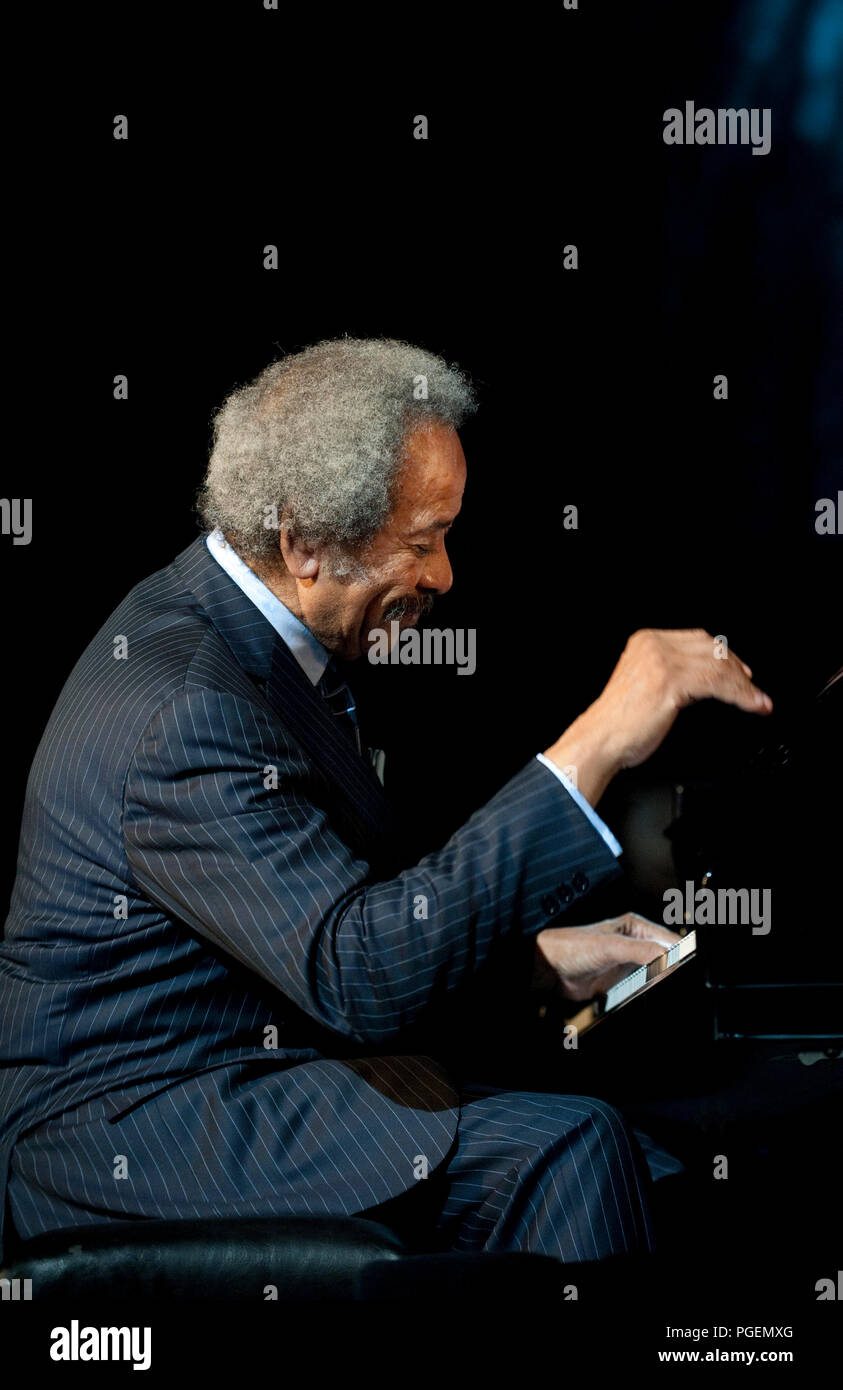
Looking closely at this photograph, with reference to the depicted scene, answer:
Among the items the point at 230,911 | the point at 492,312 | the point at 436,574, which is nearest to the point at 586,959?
the point at 436,574

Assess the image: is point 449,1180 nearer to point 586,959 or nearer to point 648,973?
point 648,973

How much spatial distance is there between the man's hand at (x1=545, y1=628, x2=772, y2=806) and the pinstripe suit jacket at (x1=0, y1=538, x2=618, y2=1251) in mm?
48

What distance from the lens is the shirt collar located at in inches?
71.5

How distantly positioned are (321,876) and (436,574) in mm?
636

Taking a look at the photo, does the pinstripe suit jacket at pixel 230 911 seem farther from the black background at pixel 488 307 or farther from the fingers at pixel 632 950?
the black background at pixel 488 307

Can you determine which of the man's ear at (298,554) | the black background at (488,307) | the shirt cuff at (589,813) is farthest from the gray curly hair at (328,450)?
the black background at (488,307)

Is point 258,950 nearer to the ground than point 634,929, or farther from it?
farther from it

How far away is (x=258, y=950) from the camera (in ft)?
4.60

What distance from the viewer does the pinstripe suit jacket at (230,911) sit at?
1.40 metres

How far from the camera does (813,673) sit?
10.9 ft

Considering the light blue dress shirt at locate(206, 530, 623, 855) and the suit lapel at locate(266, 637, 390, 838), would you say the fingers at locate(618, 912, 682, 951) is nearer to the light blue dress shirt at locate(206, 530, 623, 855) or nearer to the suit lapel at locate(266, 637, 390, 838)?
the suit lapel at locate(266, 637, 390, 838)

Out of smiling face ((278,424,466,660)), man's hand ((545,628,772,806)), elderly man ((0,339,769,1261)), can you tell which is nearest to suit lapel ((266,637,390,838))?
elderly man ((0,339,769,1261))
